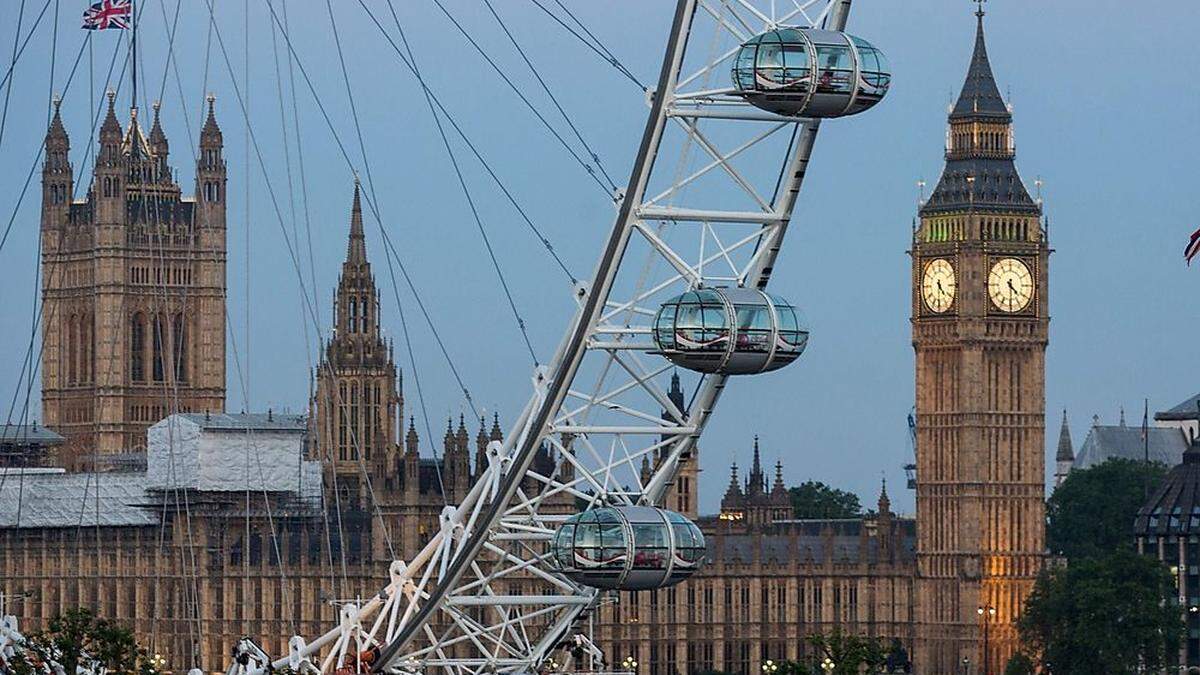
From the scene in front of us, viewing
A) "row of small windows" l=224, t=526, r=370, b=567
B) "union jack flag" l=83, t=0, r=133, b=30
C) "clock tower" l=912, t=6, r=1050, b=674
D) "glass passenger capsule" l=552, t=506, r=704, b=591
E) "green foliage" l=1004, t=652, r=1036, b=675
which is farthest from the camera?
"clock tower" l=912, t=6, r=1050, b=674

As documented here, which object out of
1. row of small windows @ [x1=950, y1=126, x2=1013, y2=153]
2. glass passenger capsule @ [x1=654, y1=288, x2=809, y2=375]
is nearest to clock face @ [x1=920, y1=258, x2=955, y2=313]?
row of small windows @ [x1=950, y1=126, x2=1013, y2=153]

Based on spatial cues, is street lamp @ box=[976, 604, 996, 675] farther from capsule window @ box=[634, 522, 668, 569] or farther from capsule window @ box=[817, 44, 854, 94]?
capsule window @ box=[817, 44, 854, 94]

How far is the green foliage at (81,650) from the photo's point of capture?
9906 centimetres

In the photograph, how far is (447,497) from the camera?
196m

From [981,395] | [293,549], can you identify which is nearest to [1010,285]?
[981,395]

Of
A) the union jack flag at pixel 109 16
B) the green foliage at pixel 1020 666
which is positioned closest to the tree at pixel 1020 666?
the green foliage at pixel 1020 666

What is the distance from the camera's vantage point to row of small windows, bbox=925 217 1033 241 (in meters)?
197

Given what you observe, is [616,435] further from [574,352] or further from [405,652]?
[405,652]

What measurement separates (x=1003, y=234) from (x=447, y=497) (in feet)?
83.7

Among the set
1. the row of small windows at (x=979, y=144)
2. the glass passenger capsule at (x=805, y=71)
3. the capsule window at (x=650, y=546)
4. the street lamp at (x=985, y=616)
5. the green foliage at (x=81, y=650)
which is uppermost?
the row of small windows at (x=979, y=144)

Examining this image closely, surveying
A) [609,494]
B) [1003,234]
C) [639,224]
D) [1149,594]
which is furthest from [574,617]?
[1003,234]

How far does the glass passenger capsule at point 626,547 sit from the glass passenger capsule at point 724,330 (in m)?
4.11

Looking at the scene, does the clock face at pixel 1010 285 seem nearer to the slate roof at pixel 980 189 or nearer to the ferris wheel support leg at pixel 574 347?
the slate roof at pixel 980 189

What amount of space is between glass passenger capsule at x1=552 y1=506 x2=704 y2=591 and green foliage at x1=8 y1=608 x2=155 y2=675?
9.52m
